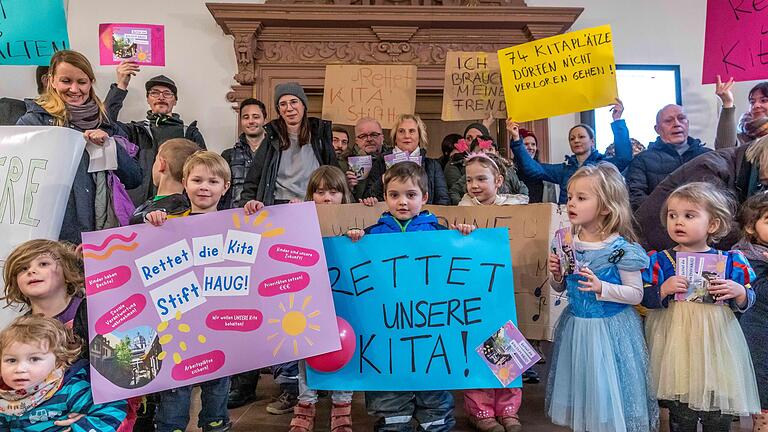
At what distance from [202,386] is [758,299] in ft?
6.59

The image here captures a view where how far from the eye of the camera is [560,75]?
3348mm

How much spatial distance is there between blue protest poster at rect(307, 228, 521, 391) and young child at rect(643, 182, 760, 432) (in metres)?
0.52

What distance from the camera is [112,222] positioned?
2535 millimetres

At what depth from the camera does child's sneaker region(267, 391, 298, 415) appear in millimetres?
2494

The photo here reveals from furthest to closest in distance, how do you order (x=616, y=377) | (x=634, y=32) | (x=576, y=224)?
(x=634, y=32), (x=576, y=224), (x=616, y=377)

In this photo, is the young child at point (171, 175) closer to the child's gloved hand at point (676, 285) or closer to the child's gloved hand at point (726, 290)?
the child's gloved hand at point (676, 285)

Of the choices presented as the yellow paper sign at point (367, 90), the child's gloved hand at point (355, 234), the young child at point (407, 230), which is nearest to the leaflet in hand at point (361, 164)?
the yellow paper sign at point (367, 90)

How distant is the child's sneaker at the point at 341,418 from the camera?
7.24 feet

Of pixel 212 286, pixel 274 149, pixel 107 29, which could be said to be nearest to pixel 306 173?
pixel 274 149

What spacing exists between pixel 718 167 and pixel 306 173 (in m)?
1.88

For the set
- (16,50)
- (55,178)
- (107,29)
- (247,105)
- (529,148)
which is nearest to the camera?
(55,178)

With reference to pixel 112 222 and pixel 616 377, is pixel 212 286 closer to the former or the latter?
pixel 112 222

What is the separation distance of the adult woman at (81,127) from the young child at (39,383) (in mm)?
790

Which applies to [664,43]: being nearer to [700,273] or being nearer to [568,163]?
[568,163]
